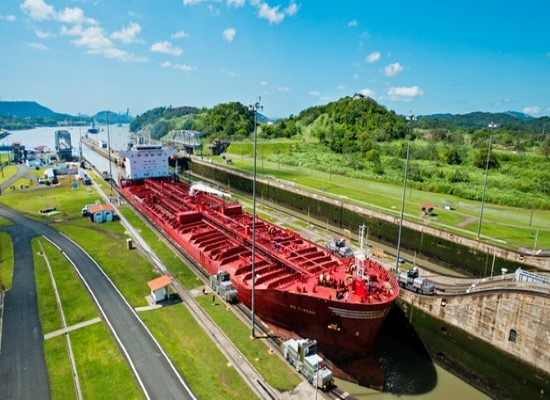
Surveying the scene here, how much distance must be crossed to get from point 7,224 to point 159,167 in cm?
2804

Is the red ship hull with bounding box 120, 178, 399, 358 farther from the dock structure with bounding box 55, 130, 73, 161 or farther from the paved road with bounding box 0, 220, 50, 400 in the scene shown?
the dock structure with bounding box 55, 130, 73, 161

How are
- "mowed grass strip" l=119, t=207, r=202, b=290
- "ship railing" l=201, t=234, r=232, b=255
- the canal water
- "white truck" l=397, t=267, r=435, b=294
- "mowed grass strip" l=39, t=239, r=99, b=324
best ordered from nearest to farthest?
1. the canal water
2. "mowed grass strip" l=39, t=239, r=99, b=324
3. "white truck" l=397, t=267, r=435, b=294
4. "mowed grass strip" l=119, t=207, r=202, b=290
5. "ship railing" l=201, t=234, r=232, b=255

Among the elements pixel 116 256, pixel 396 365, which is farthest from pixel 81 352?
pixel 396 365

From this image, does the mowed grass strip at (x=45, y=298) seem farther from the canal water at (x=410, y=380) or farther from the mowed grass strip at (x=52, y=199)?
the canal water at (x=410, y=380)

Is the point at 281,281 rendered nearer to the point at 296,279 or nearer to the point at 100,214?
the point at 296,279

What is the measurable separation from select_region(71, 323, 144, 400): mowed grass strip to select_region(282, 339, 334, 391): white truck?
9.09 metres

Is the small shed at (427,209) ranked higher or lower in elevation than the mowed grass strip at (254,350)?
higher

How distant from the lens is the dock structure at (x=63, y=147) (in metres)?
118

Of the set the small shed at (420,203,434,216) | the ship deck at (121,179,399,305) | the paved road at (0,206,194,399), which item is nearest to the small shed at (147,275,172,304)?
the paved road at (0,206,194,399)

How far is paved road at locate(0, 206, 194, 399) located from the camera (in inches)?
794

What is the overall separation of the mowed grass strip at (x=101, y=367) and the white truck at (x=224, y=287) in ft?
29.5

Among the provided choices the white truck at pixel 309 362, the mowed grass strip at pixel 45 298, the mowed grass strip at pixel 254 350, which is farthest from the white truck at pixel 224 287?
the mowed grass strip at pixel 45 298

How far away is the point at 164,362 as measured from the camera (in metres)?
22.2

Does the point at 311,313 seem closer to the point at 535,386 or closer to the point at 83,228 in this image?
the point at 535,386
